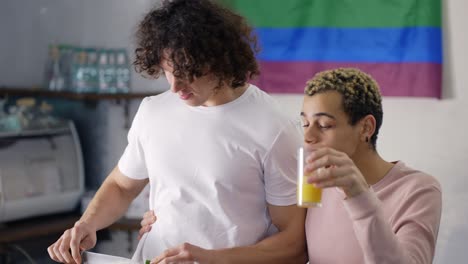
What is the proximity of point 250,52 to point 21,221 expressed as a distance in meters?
2.21

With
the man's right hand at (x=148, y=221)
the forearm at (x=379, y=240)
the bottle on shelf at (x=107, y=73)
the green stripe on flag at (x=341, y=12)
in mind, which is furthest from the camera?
the bottle on shelf at (x=107, y=73)

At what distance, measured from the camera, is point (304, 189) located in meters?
1.39

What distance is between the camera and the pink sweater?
1.33m

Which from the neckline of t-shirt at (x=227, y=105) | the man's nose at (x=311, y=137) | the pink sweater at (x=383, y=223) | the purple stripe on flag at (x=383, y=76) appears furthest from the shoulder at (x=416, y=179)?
the purple stripe on flag at (x=383, y=76)

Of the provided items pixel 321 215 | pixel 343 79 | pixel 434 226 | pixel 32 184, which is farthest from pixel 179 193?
pixel 32 184

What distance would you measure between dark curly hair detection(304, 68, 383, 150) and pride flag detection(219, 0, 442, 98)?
4.32 ft

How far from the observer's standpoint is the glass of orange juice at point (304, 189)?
4.48 ft

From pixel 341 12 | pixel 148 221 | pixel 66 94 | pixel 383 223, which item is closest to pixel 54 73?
pixel 66 94

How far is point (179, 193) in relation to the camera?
1798 mm

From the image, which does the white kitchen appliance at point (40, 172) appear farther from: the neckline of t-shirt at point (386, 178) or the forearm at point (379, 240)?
the forearm at point (379, 240)

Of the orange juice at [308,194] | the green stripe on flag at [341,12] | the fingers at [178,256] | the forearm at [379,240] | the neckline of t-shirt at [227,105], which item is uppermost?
the green stripe on flag at [341,12]

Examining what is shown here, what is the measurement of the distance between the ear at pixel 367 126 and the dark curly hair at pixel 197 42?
34 centimetres

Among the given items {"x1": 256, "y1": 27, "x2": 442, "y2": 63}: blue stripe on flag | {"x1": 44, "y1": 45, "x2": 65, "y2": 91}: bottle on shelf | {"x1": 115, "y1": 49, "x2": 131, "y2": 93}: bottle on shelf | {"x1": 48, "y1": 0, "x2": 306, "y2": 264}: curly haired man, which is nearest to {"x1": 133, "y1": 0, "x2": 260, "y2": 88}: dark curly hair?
{"x1": 48, "y1": 0, "x2": 306, "y2": 264}: curly haired man

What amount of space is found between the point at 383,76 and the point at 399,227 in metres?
1.52
